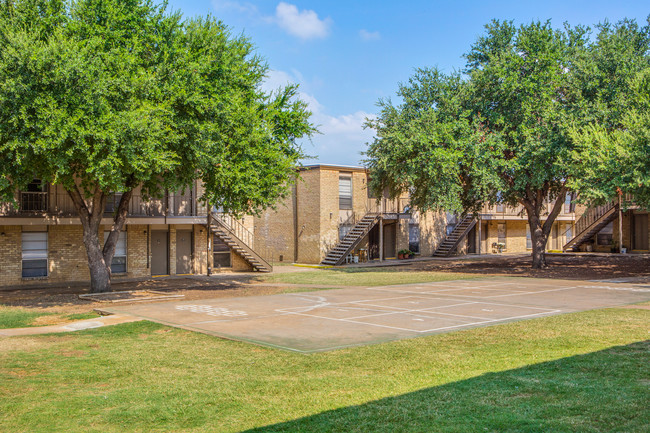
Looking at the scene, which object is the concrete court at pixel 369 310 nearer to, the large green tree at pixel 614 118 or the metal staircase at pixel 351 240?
the large green tree at pixel 614 118

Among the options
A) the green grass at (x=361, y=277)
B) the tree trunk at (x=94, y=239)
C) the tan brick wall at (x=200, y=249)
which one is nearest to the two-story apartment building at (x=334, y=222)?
the green grass at (x=361, y=277)

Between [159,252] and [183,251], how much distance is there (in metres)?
1.35

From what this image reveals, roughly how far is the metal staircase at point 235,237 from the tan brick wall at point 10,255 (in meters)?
9.17

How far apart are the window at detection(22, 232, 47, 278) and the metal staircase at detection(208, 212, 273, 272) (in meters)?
8.15

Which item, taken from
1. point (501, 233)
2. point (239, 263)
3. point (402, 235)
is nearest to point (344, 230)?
point (402, 235)

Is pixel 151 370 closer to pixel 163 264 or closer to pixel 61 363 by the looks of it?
pixel 61 363

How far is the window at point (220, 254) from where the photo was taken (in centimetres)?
3369

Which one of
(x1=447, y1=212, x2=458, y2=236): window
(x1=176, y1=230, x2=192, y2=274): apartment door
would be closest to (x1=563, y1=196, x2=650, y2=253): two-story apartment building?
(x1=447, y1=212, x2=458, y2=236): window

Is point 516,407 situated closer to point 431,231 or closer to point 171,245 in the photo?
point 171,245

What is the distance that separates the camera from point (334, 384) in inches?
361

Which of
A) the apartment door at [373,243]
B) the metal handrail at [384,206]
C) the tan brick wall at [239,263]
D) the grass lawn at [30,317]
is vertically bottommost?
the grass lawn at [30,317]

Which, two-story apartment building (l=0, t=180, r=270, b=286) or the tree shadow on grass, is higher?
two-story apartment building (l=0, t=180, r=270, b=286)

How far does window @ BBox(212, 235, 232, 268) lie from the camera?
33688 millimetres

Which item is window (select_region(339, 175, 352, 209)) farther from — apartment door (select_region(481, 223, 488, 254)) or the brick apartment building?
apartment door (select_region(481, 223, 488, 254))
